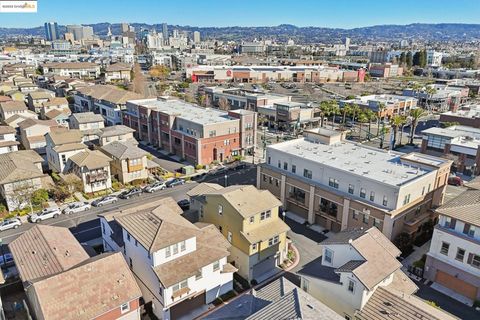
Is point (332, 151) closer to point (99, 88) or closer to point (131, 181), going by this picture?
point (131, 181)

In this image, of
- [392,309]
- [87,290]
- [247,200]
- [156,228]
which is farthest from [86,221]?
[392,309]

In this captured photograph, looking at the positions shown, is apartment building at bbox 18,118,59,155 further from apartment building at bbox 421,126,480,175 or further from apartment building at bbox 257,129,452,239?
apartment building at bbox 421,126,480,175

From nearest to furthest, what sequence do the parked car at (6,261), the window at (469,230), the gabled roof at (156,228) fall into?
the gabled roof at (156,228) < the window at (469,230) < the parked car at (6,261)

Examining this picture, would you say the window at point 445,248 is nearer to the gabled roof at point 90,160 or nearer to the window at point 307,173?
the window at point 307,173

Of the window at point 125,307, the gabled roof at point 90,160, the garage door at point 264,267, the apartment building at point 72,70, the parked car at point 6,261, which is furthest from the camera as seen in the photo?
the apartment building at point 72,70

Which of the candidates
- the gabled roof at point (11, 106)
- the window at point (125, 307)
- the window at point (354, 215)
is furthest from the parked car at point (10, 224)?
the gabled roof at point (11, 106)

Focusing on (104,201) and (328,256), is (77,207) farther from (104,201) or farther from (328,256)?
(328,256)
